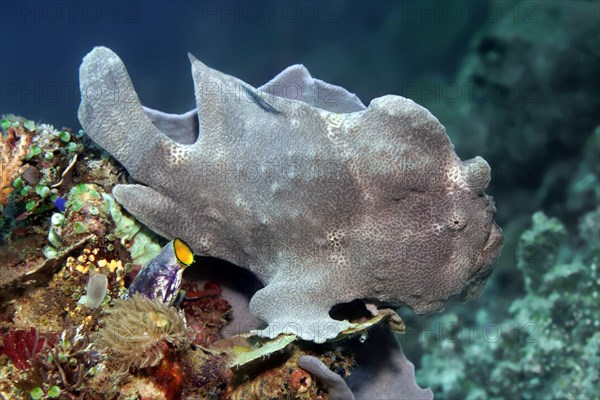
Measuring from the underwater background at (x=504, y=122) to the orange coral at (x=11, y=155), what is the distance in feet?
6.56

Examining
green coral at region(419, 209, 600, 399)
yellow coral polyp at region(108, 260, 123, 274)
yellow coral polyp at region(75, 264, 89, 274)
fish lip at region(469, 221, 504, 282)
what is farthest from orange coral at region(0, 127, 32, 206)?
green coral at region(419, 209, 600, 399)

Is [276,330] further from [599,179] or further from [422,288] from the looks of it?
[599,179]

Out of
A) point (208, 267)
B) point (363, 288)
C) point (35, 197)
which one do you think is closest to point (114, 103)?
point (35, 197)

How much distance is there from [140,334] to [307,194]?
48.7 inches

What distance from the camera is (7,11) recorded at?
1502cm

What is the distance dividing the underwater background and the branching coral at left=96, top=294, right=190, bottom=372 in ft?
11.7

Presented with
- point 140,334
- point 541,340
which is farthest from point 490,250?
point 541,340

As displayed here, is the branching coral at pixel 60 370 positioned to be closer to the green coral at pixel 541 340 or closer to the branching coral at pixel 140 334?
the branching coral at pixel 140 334

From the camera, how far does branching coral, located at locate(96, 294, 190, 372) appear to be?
2.46 metres

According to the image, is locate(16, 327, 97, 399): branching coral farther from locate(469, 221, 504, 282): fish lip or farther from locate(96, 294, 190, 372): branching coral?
locate(469, 221, 504, 282): fish lip

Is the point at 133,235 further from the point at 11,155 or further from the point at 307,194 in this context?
the point at 307,194

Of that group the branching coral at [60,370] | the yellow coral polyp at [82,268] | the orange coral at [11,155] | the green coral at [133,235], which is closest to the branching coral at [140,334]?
the branching coral at [60,370]

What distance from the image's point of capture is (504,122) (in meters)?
9.77

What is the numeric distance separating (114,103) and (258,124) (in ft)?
3.46
